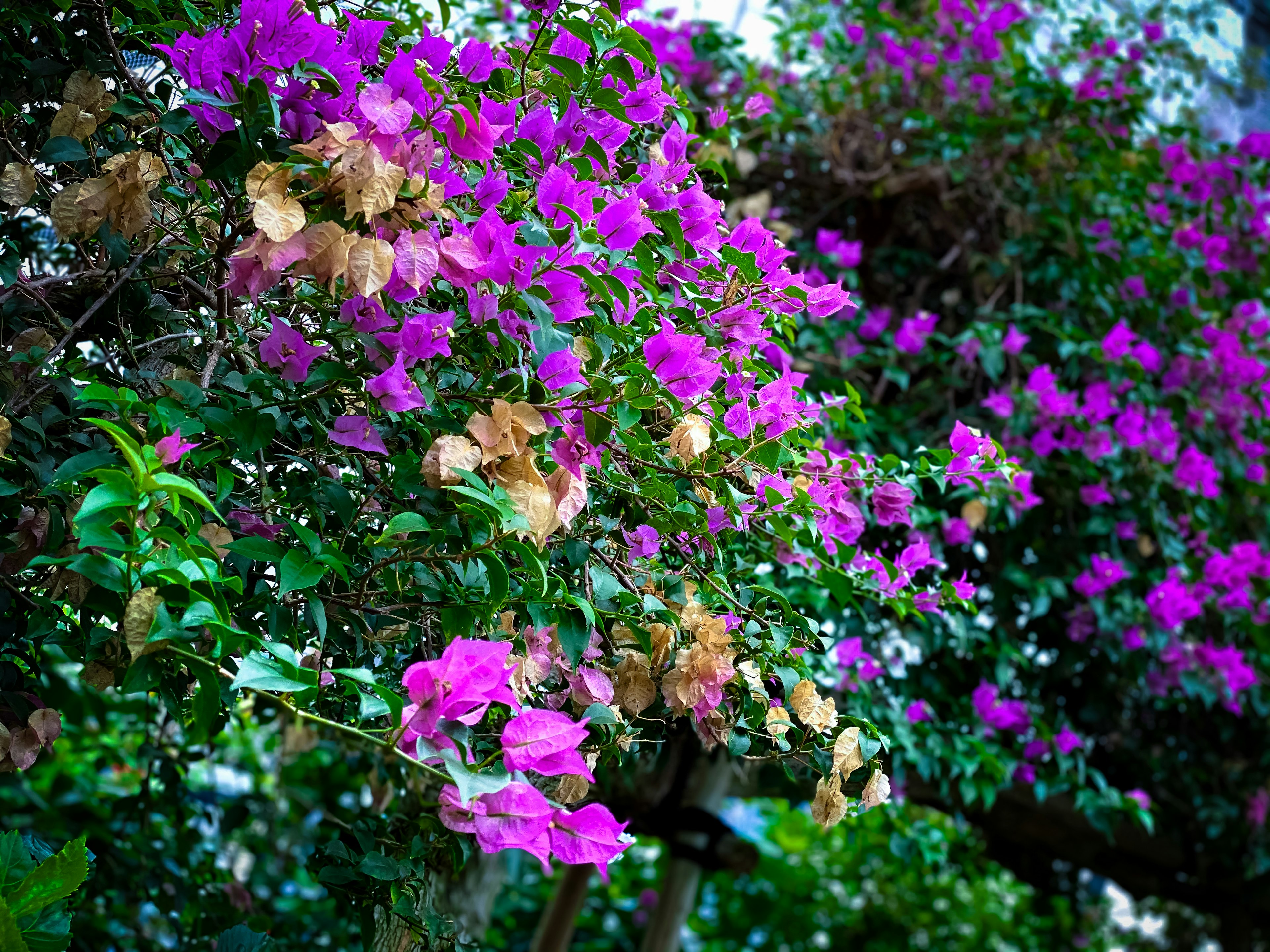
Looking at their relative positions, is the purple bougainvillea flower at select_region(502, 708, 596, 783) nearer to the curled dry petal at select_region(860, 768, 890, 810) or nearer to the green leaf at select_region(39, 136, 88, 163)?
the curled dry petal at select_region(860, 768, 890, 810)

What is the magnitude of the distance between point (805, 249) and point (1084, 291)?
0.61m

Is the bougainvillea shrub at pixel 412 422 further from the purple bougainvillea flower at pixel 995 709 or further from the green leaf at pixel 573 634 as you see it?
the purple bougainvillea flower at pixel 995 709

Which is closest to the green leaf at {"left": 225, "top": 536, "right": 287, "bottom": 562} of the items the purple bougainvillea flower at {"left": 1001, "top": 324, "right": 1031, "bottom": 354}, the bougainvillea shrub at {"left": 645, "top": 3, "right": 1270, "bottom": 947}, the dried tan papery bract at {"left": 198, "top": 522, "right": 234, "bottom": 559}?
the dried tan papery bract at {"left": 198, "top": 522, "right": 234, "bottom": 559}

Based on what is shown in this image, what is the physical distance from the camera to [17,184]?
0.94 metres

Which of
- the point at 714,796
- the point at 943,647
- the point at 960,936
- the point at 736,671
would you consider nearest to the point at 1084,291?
the point at 943,647

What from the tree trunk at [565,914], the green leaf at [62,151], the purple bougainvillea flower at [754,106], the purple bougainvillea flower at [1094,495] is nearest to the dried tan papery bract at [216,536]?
the green leaf at [62,151]

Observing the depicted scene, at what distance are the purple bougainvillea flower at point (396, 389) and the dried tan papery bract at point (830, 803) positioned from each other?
0.45 meters

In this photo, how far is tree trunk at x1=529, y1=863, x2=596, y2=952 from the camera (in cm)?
258

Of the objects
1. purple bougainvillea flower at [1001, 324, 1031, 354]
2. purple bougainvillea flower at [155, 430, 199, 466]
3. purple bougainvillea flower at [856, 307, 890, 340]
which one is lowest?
purple bougainvillea flower at [155, 430, 199, 466]

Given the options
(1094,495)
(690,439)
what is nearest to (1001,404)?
(1094,495)

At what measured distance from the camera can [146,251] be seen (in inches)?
37.2

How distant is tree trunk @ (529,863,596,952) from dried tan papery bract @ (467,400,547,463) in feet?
6.48

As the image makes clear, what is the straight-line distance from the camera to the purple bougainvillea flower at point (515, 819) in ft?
2.10

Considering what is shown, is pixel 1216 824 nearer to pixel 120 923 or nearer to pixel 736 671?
pixel 736 671
